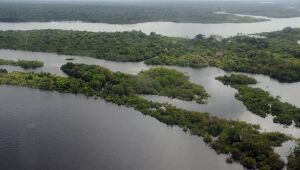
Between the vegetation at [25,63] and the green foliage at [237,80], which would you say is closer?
the green foliage at [237,80]

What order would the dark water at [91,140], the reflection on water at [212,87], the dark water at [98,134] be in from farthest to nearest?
the reflection on water at [212,87]
the dark water at [98,134]
the dark water at [91,140]

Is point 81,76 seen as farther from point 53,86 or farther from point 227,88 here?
point 227,88

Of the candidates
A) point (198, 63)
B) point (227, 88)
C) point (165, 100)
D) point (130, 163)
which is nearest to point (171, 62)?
point (198, 63)

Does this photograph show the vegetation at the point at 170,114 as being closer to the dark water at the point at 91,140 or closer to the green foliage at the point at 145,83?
the green foliage at the point at 145,83

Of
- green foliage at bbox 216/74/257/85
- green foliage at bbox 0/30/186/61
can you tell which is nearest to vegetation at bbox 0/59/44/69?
green foliage at bbox 0/30/186/61

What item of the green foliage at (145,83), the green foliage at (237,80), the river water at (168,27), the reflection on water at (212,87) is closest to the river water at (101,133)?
the reflection on water at (212,87)

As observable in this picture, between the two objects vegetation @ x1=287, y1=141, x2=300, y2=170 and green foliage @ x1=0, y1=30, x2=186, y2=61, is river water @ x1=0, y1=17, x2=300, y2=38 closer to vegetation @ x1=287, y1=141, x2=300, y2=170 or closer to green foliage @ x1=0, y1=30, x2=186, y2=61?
green foliage @ x1=0, y1=30, x2=186, y2=61
